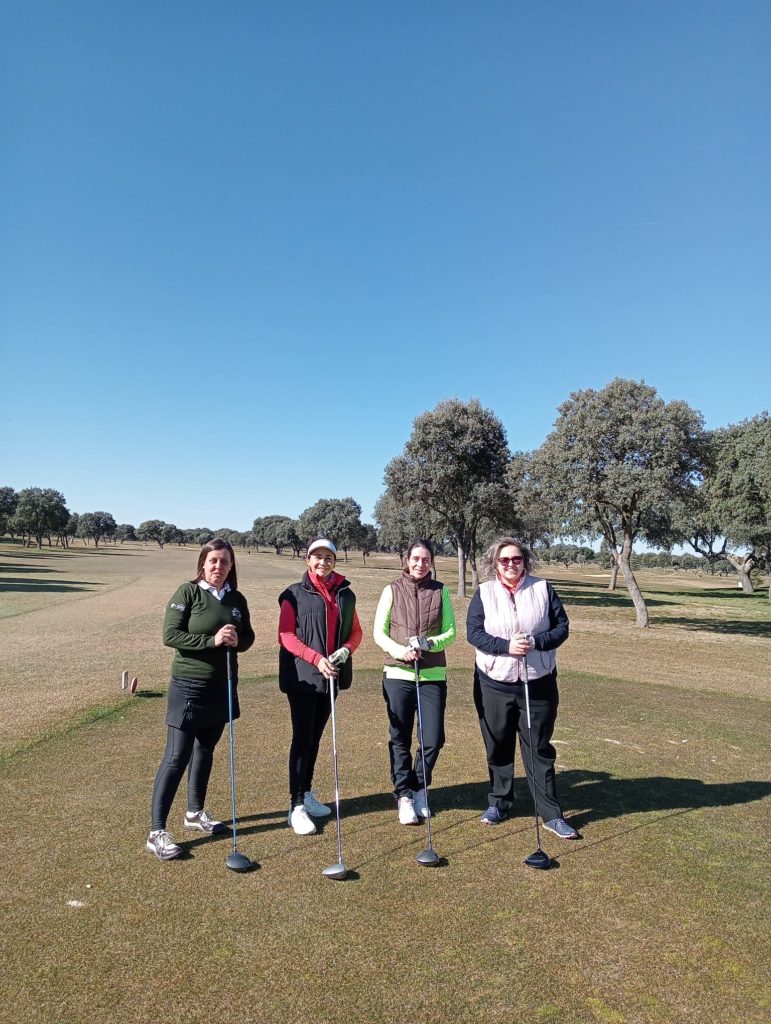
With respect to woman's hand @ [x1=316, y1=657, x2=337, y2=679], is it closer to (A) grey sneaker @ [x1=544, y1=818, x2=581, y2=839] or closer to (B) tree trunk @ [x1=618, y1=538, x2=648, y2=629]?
(A) grey sneaker @ [x1=544, y1=818, x2=581, y2=839]

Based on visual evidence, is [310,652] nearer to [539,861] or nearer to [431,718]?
[431,718]

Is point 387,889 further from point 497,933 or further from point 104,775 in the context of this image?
point 104,775

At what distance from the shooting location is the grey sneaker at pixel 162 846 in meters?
4.80

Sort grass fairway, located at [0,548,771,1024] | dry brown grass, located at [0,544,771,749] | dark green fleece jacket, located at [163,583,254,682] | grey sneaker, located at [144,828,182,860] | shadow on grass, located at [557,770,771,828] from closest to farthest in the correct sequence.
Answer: grass fairway, located at [0,548,771,1024], grey sneaker, located at [144,828,182,860], dark green fleece jacket, located at [163,583,254,682], shadow on grass, located at [557,770,771,828], dry brown grass, located at [0,544,771,749]

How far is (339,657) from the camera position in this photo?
530 cm

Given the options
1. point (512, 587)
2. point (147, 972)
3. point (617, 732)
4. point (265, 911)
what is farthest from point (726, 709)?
point (147, 972)

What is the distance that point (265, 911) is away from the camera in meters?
4.08

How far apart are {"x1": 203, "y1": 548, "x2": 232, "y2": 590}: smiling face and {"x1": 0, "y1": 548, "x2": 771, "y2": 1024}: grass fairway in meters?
2.01

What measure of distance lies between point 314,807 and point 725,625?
84.1ft

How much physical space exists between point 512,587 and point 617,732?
466cm

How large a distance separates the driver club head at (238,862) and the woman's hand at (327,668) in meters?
1.38

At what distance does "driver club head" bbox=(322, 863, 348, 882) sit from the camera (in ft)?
14.7

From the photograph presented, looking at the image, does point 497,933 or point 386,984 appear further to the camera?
point 497,933

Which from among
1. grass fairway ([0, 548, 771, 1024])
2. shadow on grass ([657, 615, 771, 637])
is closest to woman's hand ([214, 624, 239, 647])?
grass fairway ([0, 548, 771, 1024])
